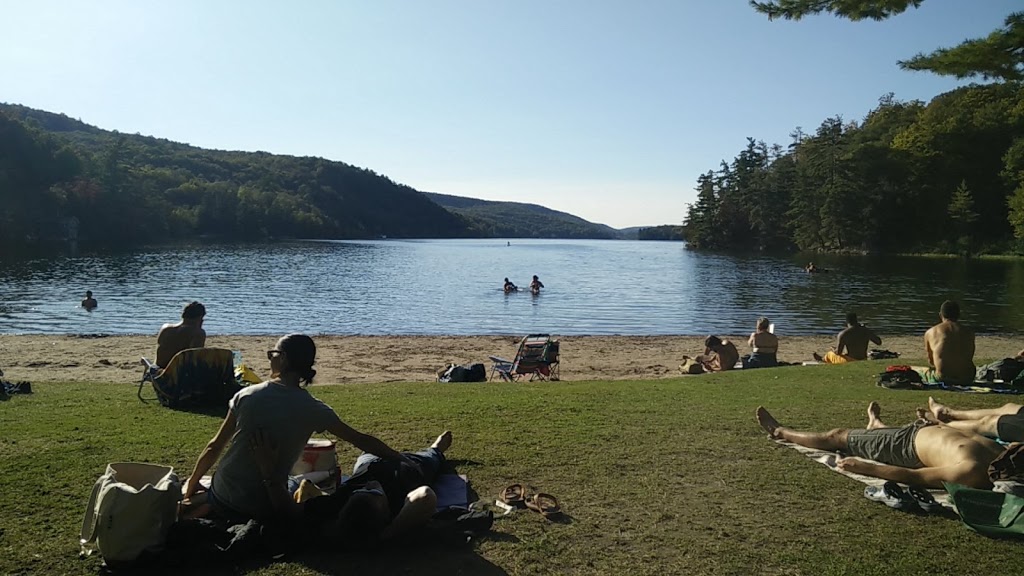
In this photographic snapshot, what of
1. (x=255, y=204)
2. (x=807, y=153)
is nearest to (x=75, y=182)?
(x=255, y=204)

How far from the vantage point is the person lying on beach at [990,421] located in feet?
19.3

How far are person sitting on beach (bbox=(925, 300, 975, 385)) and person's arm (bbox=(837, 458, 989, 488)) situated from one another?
5.56 m

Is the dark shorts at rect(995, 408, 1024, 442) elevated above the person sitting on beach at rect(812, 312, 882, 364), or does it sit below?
above

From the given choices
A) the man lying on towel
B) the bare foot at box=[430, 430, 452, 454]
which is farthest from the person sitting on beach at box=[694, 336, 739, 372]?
the man lying on towel

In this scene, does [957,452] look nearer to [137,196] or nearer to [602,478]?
[602,478]

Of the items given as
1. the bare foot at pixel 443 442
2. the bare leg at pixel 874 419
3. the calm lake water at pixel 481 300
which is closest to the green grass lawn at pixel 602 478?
the bare foot at pixel 443 442

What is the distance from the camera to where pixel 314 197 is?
191 meters

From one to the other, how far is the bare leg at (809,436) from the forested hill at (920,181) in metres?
75.4

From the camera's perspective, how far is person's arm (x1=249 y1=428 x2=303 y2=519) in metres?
4.07

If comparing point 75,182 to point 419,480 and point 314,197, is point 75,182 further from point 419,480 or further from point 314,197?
point 419,480

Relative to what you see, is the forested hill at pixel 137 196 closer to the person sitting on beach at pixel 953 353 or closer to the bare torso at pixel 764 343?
the bare torso at pixel 764 343

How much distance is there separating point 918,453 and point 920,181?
308 ft

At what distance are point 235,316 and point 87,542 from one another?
2578cm

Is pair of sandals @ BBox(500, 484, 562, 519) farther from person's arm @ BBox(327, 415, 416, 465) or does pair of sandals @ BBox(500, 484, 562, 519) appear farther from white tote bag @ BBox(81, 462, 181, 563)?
white tote bag @ BBox(81, 462, 181, 563)
